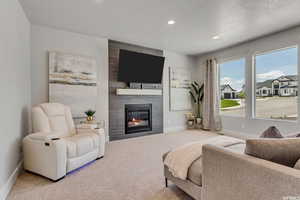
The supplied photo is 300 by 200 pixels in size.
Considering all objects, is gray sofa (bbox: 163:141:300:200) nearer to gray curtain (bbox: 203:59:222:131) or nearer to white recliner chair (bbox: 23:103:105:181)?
white recliner chair (bbox: 23:103:105:181)

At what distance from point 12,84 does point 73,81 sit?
1.44 metres

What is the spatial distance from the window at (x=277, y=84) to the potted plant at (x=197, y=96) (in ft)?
5.89

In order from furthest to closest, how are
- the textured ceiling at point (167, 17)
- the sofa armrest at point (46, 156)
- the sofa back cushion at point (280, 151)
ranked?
1. the textured ceiling at point (167, 17)
2. the sofa armrest at point (46, 156)
3. the sofa back cushion at point (280, 151)

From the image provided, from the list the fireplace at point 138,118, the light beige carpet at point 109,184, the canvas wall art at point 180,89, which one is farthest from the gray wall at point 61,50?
the canvas wall art at point 180,89

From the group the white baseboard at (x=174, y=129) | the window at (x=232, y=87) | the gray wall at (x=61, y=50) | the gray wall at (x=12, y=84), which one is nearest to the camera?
the gray wall at (x=12, y=84)

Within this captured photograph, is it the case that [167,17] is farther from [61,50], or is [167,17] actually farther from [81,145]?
[81,145]

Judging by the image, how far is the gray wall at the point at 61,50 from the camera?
326 cm

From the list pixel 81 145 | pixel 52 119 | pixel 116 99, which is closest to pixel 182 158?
pixel 81 145

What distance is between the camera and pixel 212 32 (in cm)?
372

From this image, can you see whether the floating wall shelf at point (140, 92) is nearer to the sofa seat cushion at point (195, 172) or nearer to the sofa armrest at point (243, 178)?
the sofa seat cushion at point (195, 172)

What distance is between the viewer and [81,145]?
2.43 meters

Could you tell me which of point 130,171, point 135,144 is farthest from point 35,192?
point 135,144

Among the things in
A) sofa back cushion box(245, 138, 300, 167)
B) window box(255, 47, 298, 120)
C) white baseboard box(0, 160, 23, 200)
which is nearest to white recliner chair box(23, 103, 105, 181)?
white baseboard box(0, 160, 23, 200)

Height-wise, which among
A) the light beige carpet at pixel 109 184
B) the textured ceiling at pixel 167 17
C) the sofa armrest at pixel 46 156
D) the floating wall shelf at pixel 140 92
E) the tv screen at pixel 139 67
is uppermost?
the textured ceiling at pixel 167 17
